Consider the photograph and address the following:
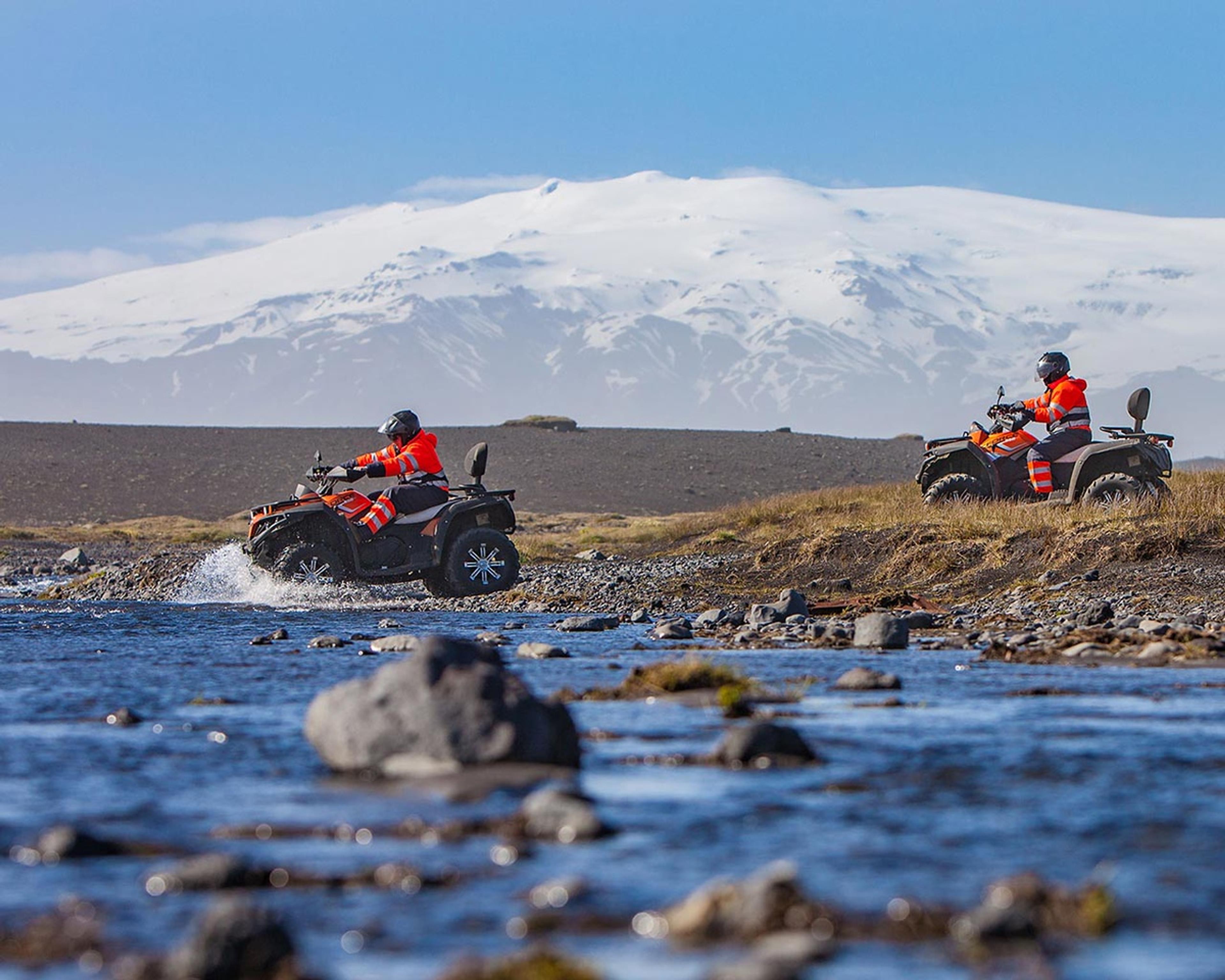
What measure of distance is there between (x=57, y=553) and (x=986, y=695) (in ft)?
118

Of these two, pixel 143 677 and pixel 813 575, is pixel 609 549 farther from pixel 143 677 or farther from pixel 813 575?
pixel 143 677

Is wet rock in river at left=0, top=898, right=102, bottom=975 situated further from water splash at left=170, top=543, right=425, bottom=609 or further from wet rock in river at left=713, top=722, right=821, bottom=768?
water splash at left=170, top=543, right=425, bottom=609

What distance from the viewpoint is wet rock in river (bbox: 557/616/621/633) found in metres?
19.5

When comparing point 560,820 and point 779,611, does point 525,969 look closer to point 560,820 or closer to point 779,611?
point 560,820

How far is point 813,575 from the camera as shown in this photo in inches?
966

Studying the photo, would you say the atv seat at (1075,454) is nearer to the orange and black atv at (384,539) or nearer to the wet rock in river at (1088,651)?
the orange and black atv at (384,539)

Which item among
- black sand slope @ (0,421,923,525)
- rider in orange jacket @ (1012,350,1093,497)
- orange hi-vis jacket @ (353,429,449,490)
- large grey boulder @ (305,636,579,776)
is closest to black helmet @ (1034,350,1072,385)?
rider in orange jacket @ (1012,350,1093,497)

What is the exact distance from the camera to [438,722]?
8516mm

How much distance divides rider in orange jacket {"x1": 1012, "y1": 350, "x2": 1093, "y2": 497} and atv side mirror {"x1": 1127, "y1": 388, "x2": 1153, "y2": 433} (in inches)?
25.0

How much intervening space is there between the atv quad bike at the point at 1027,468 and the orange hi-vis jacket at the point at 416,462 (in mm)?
7852

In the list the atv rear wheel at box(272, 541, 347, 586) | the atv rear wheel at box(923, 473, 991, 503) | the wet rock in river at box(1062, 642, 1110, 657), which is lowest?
the wet rock in river at box(1062, 642, 1110, 657)

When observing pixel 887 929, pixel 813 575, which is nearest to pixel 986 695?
pixel 887 929

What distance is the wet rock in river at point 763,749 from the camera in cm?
898

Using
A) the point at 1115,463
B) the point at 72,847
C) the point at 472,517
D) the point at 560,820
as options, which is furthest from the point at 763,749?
the point at 1115,463
